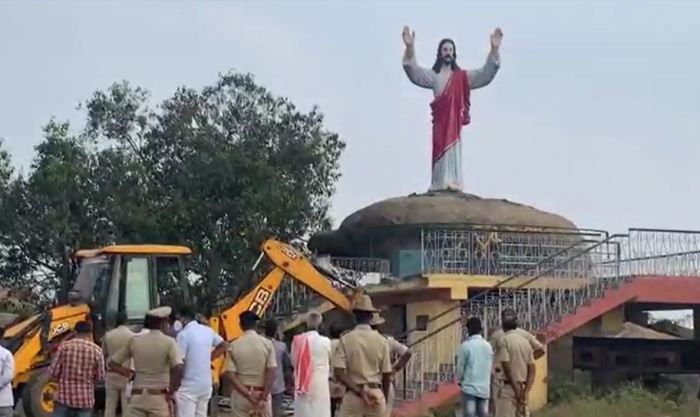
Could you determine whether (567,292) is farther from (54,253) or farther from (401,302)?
(54,253)

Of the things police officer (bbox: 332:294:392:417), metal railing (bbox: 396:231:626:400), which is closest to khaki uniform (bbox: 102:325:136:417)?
police officer (bbox: 332:294:392:417)

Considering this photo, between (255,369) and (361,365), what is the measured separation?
1.10 metres

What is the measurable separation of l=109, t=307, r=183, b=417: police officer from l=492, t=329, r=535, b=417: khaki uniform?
403 centimetres

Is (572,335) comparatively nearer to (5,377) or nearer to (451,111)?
(451,111)

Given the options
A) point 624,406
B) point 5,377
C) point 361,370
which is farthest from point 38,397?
point 624,406

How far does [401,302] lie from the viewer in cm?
2964

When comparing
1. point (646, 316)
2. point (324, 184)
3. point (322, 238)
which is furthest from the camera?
point (324, 184)

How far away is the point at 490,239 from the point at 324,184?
28.0ft

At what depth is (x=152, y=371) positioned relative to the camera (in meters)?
12.8

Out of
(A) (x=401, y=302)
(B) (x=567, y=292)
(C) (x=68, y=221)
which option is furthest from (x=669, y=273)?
(C) (x=68, y=221)

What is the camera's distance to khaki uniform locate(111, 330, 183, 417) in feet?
42.1

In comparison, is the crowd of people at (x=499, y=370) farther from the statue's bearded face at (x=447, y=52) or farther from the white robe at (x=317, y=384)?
the statue's bearded face at (x=447, y=52)

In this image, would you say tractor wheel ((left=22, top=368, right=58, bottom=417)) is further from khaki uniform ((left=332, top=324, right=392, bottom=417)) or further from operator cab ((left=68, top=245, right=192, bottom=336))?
khaki uniform ((left=332, top=324, right=392, bottom=417))

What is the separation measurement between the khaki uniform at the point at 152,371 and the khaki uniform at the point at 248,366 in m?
0.64
